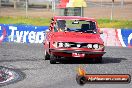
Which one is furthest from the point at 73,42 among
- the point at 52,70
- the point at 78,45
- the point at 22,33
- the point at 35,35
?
the point at 22,33

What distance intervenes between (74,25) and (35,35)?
966 centimetres

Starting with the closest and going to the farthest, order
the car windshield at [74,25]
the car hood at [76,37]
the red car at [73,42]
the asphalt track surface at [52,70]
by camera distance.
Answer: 1. the asphalt track surface at [52,70]
2. the red car at [73,42]
3. the car hood at [76,37]
4. the car windshield at [74,25]

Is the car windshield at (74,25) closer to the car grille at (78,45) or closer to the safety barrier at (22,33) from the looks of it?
the car grille at (78,45)

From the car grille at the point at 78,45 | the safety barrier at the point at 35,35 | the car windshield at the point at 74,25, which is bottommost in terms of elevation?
the safety barrier at the point at 35,35

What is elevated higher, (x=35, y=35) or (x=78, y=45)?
(x=78, y=45)

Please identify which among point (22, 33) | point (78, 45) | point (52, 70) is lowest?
point (22, 33)

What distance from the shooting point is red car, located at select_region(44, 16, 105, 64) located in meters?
14.2

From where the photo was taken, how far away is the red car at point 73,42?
1416cm

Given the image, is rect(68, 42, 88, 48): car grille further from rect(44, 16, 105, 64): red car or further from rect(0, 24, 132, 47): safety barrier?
rect(0, 24, 132, 47): safety barrier

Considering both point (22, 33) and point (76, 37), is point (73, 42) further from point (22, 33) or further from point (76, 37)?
point (22, 33)

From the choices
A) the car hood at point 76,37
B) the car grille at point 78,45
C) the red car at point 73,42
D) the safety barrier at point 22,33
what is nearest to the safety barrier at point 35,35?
the safety barrier at point 22,33

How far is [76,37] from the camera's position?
14.8 meters

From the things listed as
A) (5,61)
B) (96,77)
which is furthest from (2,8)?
(96,77)

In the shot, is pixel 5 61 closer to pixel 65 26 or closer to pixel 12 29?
pixel 65 26
